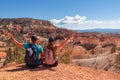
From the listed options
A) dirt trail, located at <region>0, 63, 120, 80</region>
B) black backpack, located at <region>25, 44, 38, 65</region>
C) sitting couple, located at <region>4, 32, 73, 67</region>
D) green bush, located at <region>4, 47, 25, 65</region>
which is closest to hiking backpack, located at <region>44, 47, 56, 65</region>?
sitting couple, located at <region>4, 32, 73, 67</region>

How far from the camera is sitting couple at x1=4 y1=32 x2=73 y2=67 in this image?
12.2 meters

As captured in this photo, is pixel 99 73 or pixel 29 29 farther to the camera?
pixel 29 29

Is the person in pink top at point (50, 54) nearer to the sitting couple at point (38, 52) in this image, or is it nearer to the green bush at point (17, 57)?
the sitting couple at point (38, 52)

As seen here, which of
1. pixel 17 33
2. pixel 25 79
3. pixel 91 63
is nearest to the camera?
pixel 25 79

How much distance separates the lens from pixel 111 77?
44.3 ft

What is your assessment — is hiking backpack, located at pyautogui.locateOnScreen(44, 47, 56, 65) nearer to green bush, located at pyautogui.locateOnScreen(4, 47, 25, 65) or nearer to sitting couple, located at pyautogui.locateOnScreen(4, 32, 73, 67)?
sitting couple, located at pyautogui.locateOnScreen(4, 32, 73, 67)

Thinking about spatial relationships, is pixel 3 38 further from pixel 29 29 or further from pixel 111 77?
pixel 111 77

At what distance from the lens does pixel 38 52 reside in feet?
40.8

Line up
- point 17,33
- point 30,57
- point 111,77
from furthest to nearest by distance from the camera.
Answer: point 17,33 → point 111,77 → point 30,57

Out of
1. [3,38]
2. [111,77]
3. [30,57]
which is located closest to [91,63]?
[111,77]

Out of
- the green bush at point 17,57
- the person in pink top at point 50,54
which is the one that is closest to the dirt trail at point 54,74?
the person in pink top at point 50,54

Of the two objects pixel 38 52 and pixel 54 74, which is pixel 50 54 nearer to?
pixel 38 52

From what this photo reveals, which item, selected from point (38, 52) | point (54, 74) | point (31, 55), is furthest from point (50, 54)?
point (54, 74)

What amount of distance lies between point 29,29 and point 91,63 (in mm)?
158509
